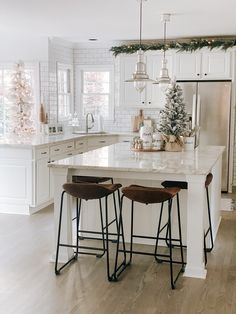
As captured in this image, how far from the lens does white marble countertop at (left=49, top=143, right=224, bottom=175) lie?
378cm

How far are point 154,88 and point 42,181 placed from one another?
9.14 ft

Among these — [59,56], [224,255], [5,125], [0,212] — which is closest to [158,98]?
[59,56]

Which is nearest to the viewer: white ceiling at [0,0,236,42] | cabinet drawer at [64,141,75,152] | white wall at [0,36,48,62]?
white ceiling at [0,0,236,42]

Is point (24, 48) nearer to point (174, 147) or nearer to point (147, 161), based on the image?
point (174, 147)

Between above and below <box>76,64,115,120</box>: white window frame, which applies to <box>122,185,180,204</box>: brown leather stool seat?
below

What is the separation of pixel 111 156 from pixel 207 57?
3407 millimetres

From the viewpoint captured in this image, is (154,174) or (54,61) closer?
(154,174)

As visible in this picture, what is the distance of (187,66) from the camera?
23.6 feet

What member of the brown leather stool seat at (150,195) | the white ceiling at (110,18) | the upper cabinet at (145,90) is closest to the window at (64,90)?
the white ceiling at (110,18)

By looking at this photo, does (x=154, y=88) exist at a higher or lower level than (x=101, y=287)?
higher

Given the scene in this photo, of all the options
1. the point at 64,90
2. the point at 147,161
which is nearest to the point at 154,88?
the point at 64,90

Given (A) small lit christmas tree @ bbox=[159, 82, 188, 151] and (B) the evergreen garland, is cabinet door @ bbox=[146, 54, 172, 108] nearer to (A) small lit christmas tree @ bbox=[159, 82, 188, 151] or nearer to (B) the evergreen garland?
(B) the evergreen garland

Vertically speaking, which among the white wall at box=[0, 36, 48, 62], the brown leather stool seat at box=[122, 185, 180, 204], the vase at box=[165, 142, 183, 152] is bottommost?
the brown leather stool seat at box=[122, 185, 180, 204]

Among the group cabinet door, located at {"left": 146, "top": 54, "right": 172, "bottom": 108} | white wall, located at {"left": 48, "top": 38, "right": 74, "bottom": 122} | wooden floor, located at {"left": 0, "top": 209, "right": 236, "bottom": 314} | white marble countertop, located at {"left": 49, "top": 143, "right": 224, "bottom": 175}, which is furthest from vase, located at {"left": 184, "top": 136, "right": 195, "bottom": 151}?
white wall, located at {"left": 48, "top": 38, "right": 74, "bottom": 122}
